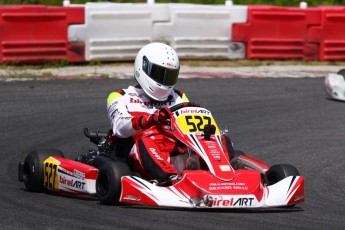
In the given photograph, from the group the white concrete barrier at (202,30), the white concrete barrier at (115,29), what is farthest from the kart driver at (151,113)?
the white concrete barrier at (202,30)

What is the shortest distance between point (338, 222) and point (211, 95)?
5.96 meters

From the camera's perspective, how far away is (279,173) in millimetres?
6988

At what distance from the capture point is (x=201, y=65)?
1463 cm

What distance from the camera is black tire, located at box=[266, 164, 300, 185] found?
6.95 meters

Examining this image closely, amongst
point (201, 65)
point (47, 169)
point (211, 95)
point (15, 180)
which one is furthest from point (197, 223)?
point (201, 65)

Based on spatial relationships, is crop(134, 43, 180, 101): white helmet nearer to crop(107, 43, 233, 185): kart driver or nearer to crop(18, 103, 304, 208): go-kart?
crop(107, 43, 233, 185): kart driver

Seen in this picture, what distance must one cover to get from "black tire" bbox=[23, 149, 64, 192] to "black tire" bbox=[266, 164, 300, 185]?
1.64 m

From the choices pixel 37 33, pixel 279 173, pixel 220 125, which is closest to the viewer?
pixel 279 173

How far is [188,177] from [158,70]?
1.22m

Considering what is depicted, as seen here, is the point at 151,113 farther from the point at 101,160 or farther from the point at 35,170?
the point at 35,170

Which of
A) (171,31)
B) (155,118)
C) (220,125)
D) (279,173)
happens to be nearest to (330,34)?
(171,31)

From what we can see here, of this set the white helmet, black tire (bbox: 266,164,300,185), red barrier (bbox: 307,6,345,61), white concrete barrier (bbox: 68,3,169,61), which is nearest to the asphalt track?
black tire (bbox: 266,164,300,185)

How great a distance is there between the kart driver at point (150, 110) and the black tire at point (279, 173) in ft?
2.35

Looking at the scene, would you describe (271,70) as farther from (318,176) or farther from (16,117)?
(318,176)
